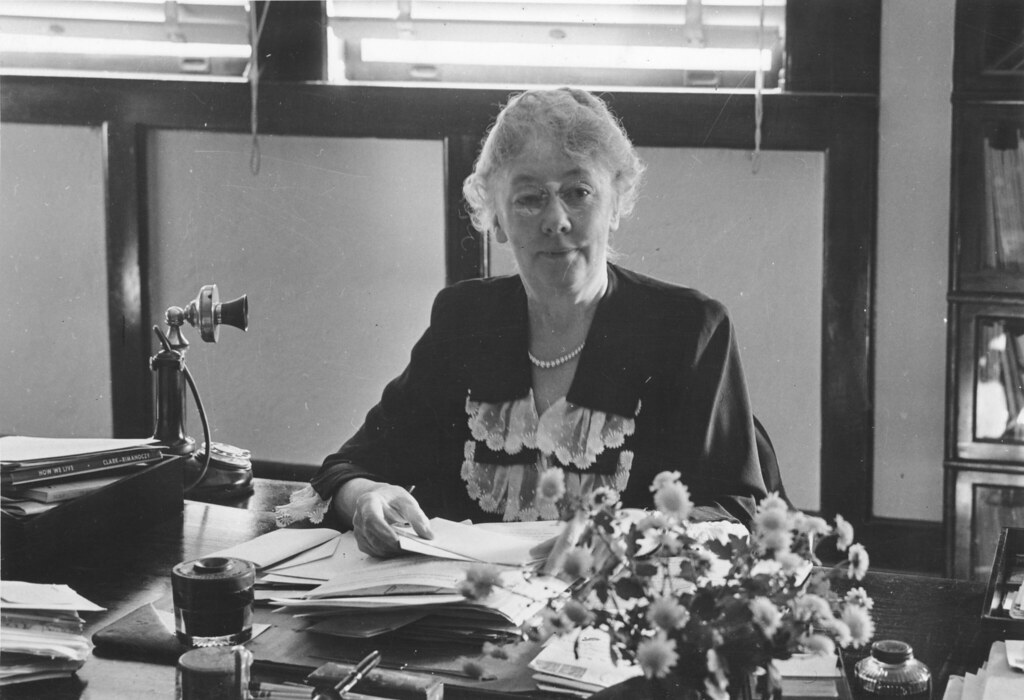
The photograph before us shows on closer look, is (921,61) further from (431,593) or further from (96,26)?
(96,26)

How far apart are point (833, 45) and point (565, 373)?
85 centimetres

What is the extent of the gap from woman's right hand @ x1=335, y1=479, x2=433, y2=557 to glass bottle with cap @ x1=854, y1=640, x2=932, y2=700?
61 cm

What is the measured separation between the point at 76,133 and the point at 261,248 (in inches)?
19.7

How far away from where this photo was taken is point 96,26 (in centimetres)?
253

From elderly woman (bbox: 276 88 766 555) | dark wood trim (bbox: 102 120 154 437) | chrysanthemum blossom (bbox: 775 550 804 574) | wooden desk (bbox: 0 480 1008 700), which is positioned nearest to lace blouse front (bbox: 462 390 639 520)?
elderly woman (bbox: 276 88 766 555)

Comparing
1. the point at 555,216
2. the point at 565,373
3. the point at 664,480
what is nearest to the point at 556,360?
the point at 565,373

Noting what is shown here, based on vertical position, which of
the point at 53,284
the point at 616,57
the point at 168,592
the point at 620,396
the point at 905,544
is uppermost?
the point at 616,57

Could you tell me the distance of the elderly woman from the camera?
2.04 meters

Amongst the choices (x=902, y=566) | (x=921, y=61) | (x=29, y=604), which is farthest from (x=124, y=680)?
(x=921, y=61)

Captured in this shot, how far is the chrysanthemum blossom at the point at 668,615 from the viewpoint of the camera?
86 centimetres

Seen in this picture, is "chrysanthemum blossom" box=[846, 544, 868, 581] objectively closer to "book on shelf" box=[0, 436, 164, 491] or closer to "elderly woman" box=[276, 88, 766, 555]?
"elderly woman" box=[276, 88, 766, 555]

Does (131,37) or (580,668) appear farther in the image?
(131,37)

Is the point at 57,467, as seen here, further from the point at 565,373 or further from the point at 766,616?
the point at 766,616

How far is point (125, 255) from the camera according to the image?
2641 millimetres
